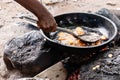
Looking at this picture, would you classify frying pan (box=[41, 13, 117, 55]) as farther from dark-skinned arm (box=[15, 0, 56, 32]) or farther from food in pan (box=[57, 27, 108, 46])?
dark-skinned arm (box=[15, 0, 56, 32])

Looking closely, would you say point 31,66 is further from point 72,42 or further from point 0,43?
point 0,43

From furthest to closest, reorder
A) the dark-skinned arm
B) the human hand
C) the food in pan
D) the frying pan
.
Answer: the frying pan → the food in pan → the human hand → the dark-skinned arm

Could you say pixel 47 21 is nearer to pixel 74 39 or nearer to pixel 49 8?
pixel 74 39

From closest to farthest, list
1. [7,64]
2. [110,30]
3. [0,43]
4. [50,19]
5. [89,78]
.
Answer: [50,19] < [89,78] < [110,30] < [7,64] < [0,43]

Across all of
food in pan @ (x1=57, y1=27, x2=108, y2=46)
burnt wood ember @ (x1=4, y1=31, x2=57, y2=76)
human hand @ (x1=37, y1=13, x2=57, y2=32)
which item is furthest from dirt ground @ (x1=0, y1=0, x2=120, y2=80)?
human hand @ (x1=37, y1=13, x2=57, y2=32)

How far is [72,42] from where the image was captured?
2.67 m

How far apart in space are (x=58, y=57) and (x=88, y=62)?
393 mm

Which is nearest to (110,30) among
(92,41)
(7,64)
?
(92,41)

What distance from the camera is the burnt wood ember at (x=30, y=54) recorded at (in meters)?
2.71

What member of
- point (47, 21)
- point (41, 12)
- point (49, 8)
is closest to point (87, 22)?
point (47, 21)

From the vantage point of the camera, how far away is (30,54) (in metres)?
2.75

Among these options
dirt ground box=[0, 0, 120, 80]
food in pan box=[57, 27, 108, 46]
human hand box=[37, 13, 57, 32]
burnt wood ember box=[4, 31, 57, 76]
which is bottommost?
dirt ground box=[0, 0, 120, 80]

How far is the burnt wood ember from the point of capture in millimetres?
2711

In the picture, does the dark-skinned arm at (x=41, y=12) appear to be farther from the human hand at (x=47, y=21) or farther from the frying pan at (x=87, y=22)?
the frying pan at (x=87, y=22)
